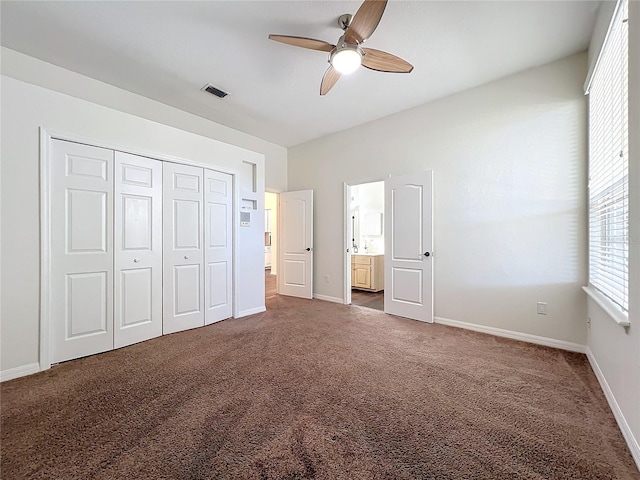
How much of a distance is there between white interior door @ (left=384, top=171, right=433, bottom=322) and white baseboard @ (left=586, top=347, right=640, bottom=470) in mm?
1614

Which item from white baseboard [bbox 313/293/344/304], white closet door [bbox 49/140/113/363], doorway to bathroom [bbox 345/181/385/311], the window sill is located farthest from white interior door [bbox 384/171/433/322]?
white closet door [bbox 49/140/113/363]

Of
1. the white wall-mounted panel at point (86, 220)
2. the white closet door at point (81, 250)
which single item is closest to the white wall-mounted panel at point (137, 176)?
the white closet door at point (81, 250)

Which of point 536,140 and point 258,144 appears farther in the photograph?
point 258,144

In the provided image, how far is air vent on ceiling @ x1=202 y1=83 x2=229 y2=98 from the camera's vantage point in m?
3.20

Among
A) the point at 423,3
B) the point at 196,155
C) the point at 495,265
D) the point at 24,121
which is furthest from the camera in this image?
the point at 196,155

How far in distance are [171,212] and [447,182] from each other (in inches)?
138

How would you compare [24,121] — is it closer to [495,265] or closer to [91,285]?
[91,285]

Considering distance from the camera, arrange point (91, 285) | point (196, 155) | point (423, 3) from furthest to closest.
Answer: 1. point (196, 155)
2. point (91, 285)
3. point (423, 3)

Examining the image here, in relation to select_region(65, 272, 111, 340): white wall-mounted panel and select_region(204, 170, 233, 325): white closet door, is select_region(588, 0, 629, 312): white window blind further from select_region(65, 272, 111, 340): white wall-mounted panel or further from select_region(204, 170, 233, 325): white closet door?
select_region(65, 272, 111, 340): white wall-mounted panel

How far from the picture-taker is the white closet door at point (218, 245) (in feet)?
11.6

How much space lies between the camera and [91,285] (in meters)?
2.60

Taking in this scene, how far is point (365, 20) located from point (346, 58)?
0.33 m

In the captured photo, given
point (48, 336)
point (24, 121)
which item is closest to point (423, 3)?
point (24, 121)

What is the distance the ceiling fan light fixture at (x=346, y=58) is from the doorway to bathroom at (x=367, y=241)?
10.8 ft
